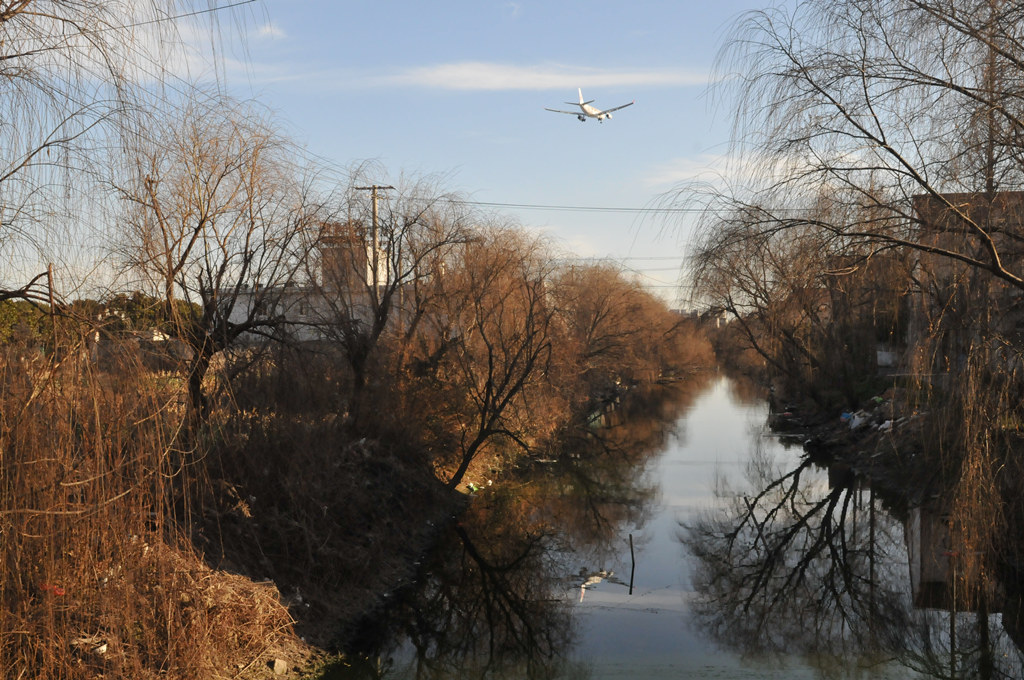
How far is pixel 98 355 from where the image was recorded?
17.5 ft

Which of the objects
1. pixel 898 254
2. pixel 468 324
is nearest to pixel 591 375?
pixel 468 324

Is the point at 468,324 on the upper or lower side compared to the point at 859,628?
upper

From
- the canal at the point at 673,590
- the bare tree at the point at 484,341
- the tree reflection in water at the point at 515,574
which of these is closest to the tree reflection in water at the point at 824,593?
the canal at the point at 673,590

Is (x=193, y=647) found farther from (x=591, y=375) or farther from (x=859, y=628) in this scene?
(x=591, y=375)

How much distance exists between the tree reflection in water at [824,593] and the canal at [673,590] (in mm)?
32

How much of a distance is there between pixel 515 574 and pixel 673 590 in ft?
7.78

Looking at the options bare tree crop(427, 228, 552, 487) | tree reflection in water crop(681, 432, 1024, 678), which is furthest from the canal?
bare tree crop(427, 228, 552, 487)

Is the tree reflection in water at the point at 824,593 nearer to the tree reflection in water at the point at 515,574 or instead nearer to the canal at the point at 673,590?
the canal at the point at 673,590

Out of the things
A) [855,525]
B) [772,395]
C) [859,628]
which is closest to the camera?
[859,628]

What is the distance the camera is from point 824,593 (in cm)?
1229

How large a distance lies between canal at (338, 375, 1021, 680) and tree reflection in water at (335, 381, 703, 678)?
33 mm

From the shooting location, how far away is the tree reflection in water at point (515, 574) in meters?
9.93

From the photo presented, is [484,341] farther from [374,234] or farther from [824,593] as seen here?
[824,593]

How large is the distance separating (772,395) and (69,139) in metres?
39.3
